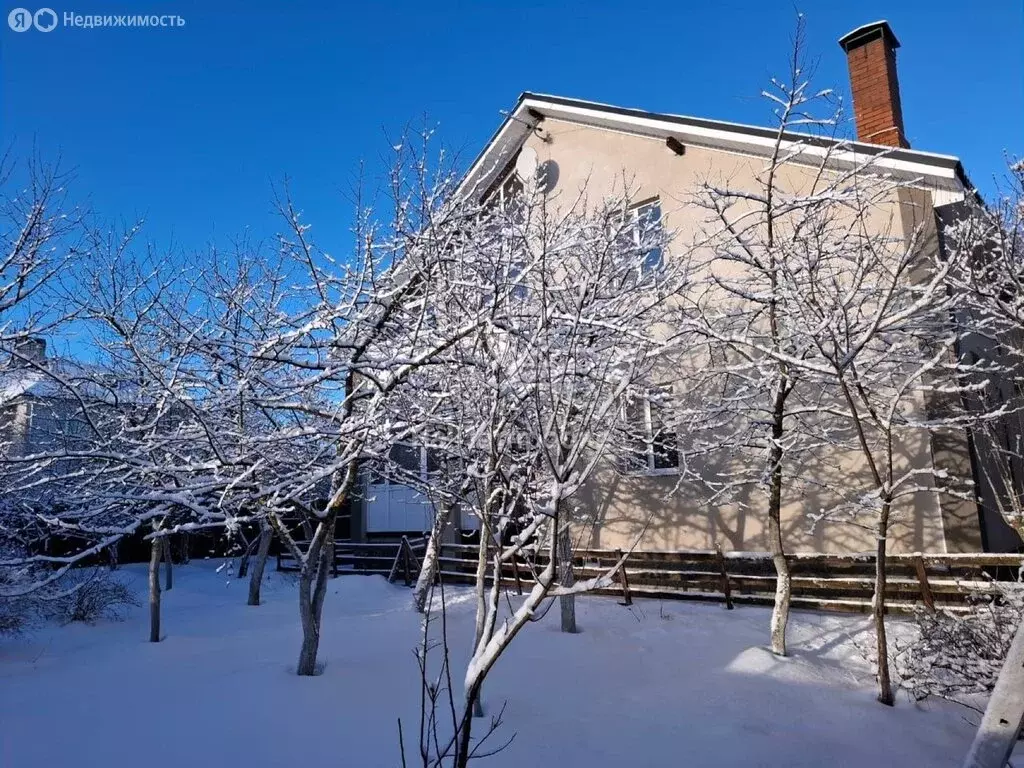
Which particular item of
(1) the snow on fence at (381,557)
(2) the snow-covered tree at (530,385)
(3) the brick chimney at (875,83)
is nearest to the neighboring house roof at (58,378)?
(2) the snow-covered tree at (530,385)

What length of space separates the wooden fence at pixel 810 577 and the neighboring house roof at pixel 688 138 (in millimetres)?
4792

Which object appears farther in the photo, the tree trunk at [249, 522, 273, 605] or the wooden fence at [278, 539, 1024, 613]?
the tree trunk at [249, 522, 273, 605]

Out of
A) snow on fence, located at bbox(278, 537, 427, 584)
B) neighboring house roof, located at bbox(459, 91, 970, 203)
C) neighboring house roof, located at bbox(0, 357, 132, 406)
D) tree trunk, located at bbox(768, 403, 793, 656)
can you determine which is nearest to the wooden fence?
tree trunk, located at bbox(768, 403, 793, 656)

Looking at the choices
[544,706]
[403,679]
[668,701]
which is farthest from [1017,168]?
[403,679]

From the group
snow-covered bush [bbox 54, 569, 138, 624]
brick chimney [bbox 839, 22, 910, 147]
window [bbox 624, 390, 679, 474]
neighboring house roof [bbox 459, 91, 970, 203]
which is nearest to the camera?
window [bbox 624, 390, 679, 474]

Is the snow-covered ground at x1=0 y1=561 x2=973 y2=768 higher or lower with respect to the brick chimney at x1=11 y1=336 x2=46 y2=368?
lower

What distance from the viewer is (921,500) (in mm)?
8680

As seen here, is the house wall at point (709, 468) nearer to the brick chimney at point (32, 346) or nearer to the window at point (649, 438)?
the window at point (649, 438)

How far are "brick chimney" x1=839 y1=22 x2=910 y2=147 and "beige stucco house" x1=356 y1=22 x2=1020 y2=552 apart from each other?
0.02 m

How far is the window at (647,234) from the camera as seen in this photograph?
827cm

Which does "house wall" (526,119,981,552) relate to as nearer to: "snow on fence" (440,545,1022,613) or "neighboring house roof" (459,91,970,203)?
"neighboring house roof" (459,91,970,203)

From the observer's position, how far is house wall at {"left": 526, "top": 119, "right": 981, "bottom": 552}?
865cm

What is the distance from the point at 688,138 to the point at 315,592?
29.5 feet

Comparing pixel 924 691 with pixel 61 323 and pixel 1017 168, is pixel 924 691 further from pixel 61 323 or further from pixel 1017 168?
pixel 61 323
